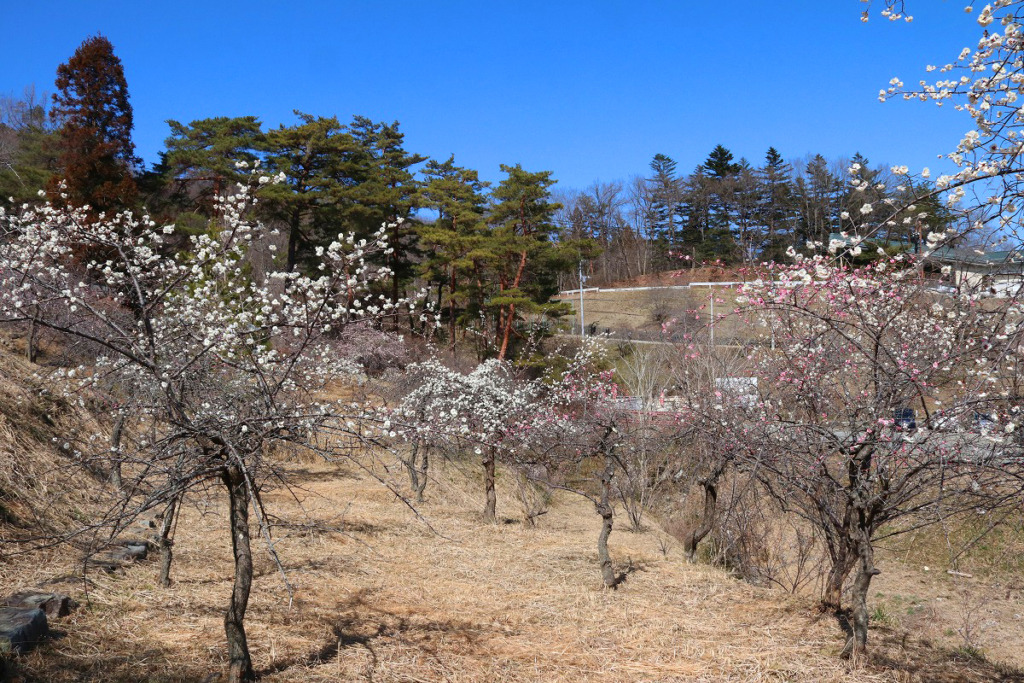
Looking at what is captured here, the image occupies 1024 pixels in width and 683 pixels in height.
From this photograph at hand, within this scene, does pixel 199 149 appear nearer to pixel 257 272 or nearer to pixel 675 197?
pixel 257 272

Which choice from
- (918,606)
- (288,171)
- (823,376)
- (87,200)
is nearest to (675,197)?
(288,171)

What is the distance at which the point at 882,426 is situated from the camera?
457cm

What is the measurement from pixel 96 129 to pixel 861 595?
A: 21.2 meters

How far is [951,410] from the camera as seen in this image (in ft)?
12.7

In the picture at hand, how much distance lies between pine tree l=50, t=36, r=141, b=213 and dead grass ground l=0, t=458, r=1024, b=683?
13185mm

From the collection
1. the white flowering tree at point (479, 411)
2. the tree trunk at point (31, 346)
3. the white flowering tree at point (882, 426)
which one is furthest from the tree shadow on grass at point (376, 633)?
the tree trunk at point (31, 346)

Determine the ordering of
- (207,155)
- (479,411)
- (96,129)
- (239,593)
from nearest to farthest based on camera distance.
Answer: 1. (239,593)
2. (479,411)
3. (96,129)
4. (207,155)

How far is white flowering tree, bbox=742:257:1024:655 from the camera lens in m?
4.05

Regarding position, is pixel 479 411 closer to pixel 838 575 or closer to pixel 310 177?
pixel 838 575

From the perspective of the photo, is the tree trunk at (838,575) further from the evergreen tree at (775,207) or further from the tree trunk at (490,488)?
the evergreen tree at (775,207)

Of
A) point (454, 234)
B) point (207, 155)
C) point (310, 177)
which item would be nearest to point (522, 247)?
point (454, 234)

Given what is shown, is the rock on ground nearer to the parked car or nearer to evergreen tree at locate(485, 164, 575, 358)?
the parked car

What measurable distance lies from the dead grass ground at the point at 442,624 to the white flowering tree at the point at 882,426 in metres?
0.63

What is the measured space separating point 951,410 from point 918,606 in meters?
7.47
